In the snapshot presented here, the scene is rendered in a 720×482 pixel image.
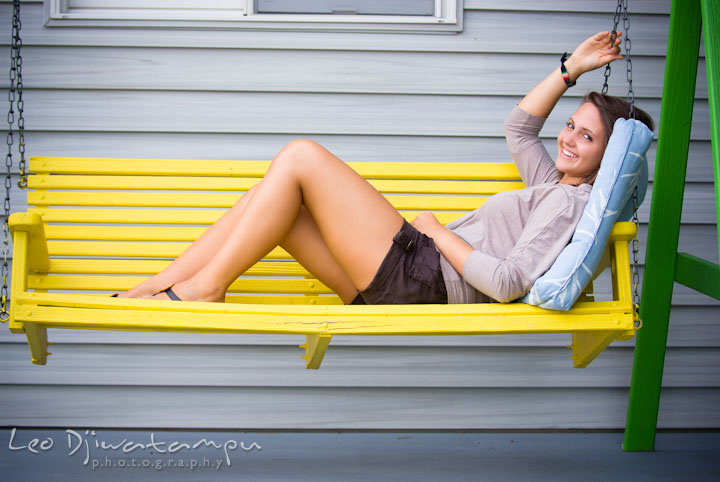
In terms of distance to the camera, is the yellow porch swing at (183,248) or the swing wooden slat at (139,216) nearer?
the yellow porch swing at (183,248)

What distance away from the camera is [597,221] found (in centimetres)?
179

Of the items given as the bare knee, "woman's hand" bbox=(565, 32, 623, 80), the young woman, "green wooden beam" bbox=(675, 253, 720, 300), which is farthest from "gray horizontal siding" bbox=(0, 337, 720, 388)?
"woman's hand" bbox=(565, 32, 623, 80)

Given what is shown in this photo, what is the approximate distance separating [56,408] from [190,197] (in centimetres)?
115

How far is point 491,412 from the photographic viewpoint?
2.99 metres

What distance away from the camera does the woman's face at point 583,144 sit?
202 cm

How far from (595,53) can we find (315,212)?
96cm

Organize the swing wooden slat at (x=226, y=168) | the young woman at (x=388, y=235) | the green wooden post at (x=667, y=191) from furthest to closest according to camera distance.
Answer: the swing wooden slat at (x=226, y=168) < the green wooden post at (x=667, y=191) < the young woman at (x=388, y=235)

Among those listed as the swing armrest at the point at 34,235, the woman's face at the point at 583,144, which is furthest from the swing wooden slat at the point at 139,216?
the woman's face at the point at 583,144

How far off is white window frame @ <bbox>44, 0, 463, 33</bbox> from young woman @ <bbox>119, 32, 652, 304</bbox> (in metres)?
0.97

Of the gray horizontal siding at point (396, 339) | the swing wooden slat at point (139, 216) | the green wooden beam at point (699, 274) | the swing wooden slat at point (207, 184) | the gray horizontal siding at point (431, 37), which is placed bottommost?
the gray horizontal siding at point (396, 339)

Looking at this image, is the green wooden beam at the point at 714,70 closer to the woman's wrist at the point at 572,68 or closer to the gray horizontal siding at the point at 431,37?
the woman's wrist at the point at 572,68

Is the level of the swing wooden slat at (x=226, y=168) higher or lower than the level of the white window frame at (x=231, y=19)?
lower

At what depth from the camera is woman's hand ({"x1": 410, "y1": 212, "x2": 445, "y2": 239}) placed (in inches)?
78.0

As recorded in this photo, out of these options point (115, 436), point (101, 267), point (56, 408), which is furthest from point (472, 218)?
point (56, 408)
